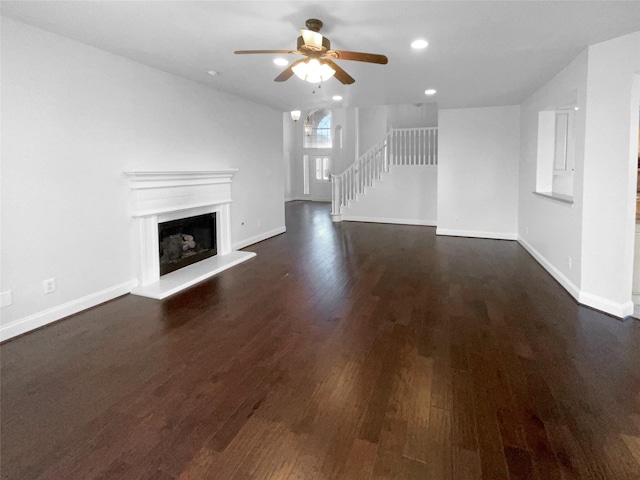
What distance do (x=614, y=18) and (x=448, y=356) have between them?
9.43 ft

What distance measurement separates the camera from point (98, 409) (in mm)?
2172

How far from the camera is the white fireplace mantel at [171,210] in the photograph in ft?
14.0

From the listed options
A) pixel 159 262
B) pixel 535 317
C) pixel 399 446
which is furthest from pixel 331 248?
pixel 399 446

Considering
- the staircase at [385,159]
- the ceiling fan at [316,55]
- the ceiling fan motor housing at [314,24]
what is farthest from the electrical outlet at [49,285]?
the staircase at [385,159]

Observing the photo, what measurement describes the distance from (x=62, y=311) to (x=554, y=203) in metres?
5.48

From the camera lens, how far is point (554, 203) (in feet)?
15.6

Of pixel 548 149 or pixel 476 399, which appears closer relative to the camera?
pixel 476 399

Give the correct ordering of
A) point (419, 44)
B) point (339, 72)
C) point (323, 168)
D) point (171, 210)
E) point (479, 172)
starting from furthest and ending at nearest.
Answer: point (323, 168), point (479, 172), point (171, 210), point (419, 44), point (339, 72)

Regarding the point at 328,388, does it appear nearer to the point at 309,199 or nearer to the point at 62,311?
the point at 62,311

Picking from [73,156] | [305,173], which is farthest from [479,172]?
Answer: [305,173]

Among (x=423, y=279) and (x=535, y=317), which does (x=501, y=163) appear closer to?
(x=423, y=279)

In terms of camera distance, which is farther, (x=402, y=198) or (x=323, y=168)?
(x=323, y=168)

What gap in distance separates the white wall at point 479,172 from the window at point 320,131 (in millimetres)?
7478

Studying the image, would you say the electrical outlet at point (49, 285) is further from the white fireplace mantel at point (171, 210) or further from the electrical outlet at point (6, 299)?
the white fireplace mantel at point (171, 210)
